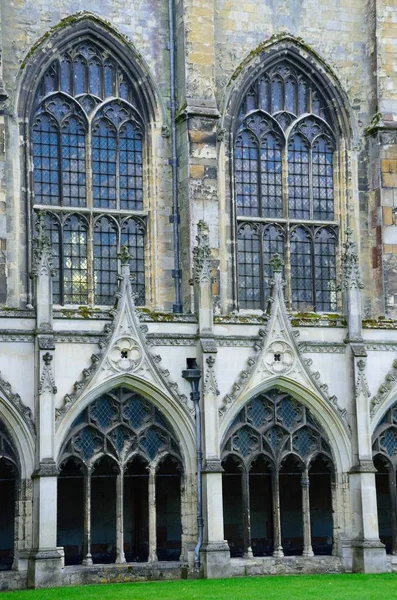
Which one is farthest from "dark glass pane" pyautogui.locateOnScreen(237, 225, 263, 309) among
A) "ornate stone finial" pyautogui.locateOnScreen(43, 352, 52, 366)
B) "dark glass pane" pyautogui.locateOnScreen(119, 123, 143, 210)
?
"ornate stone finial" pyautogui.locateOnScreen(43, 352, 52, 366)

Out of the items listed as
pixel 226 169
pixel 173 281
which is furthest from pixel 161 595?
pixel 226 169

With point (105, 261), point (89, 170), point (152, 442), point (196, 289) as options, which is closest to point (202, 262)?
point (196, 289)

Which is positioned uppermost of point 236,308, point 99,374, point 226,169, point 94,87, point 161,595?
point 94,87

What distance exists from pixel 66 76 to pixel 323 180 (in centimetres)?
837

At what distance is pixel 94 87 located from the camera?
37062mm

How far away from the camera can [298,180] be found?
38781mm

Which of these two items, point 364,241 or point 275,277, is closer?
point 275,277

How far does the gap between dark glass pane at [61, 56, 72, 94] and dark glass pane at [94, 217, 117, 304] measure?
384cm

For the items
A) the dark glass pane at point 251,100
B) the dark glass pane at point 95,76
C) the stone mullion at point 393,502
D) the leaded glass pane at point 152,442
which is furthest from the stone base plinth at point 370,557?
the dark glass pane at point 95,76

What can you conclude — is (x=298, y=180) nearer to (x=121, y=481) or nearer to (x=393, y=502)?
(x=393, y=502)

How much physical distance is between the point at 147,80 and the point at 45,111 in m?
3.13

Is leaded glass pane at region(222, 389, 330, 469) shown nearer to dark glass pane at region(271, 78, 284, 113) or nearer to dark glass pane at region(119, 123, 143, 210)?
dark glass pane at region(119, 123, 143, 210)

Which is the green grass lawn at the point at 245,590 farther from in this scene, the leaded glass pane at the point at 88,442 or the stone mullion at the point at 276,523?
the leaded glass pane at the point at 88,442

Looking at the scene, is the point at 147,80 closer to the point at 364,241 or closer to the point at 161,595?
the point at 364,241
